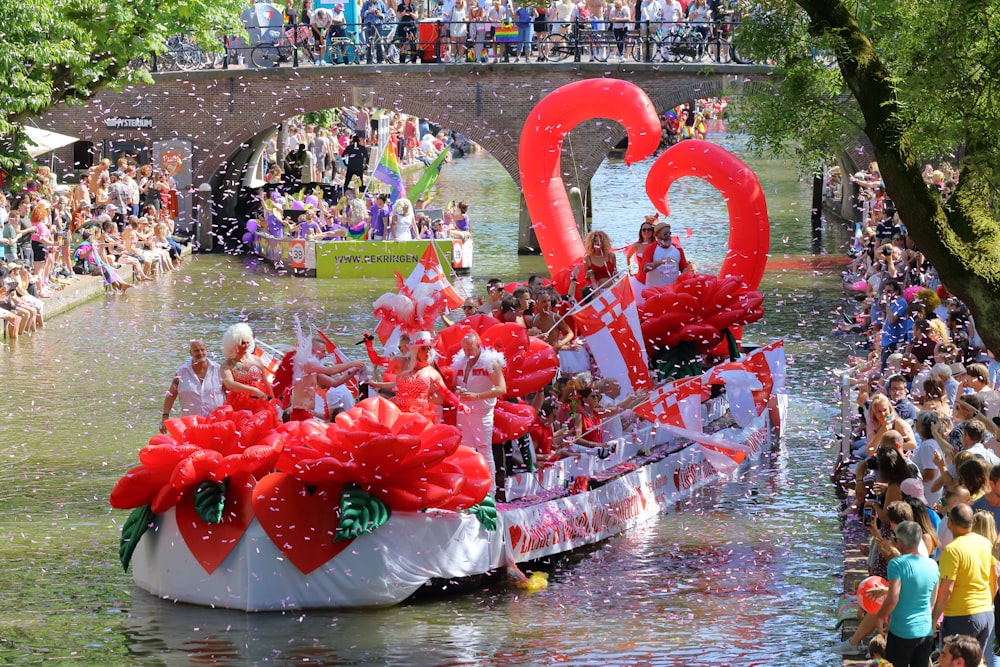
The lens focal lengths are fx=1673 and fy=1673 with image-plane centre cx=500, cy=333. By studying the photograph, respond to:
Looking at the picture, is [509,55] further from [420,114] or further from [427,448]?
[427,448]

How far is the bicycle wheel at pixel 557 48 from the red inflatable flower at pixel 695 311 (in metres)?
20.3

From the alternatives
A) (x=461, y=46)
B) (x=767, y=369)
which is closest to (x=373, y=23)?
(x=461, y=46)

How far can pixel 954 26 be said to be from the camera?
37.0 ft

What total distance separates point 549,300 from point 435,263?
1243 mm

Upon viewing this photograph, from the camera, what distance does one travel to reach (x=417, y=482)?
1240 centimetres

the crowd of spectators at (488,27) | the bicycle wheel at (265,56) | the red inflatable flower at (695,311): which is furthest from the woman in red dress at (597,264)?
the bicycle wheel at (265,56)

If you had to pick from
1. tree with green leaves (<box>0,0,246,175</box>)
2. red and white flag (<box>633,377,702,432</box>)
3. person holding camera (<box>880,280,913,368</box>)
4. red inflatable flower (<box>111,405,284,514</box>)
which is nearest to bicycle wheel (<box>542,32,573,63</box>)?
tree with green leaves (<box>0,0,246,175</box>)

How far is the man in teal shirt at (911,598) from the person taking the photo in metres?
9.14

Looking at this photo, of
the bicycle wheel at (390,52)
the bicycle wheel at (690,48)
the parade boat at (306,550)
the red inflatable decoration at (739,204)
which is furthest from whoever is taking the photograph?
the bicycle wheel at (390,52)

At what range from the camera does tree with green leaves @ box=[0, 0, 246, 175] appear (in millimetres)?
25875

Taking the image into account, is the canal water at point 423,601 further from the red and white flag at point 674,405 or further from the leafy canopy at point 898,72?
the leafy canopy at point 898,72

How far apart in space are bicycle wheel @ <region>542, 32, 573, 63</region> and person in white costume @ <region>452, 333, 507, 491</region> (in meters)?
24.4

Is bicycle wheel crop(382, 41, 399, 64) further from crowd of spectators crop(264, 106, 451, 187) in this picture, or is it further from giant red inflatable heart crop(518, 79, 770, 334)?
giant red inflatable heart crop(518, 79, 770, 334)

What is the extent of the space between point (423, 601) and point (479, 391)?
1.71 m
